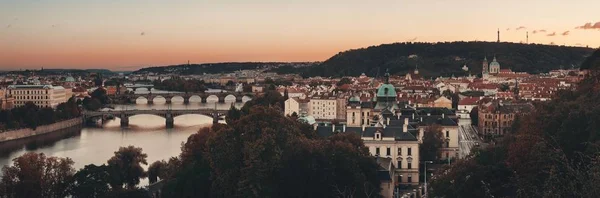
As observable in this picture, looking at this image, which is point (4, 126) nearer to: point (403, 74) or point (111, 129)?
point (111, 129)

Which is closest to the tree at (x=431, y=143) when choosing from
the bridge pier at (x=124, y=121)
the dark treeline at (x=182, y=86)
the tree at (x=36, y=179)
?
the tree at (x=36, y=179)

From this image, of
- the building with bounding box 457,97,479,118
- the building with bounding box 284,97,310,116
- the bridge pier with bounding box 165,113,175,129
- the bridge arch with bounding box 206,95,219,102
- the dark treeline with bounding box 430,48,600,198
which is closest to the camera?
the dark treeline with bounding box 430,48,600,198

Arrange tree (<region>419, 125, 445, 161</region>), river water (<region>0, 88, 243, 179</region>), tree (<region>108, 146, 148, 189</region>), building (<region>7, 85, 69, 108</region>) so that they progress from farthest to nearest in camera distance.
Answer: building (<region>7, 85, 69, 108</region>) → river water (<region>0, 88, 243, 179</region>) → tree (<region>419, 125, 445, 161</region>) → tree (<region>108, 146, 148, 189</region>)

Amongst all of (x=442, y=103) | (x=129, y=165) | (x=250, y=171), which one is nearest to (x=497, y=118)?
(x=442, y=103)

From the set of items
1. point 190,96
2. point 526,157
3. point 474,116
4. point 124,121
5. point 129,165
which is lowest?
point 124,121

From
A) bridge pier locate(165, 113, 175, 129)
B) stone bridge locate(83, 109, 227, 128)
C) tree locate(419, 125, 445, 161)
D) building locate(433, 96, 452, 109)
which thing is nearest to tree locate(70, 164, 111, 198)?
tree locate(419, 125, 445, 161)

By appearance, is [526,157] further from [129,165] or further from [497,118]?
[497,118]

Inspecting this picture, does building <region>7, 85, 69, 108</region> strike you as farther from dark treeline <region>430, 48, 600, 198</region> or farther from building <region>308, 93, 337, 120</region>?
dark treeline <region>430, 48, 600, 198</region>

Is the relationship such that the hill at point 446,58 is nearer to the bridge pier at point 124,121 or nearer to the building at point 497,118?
the bridge pier at point 124,121
